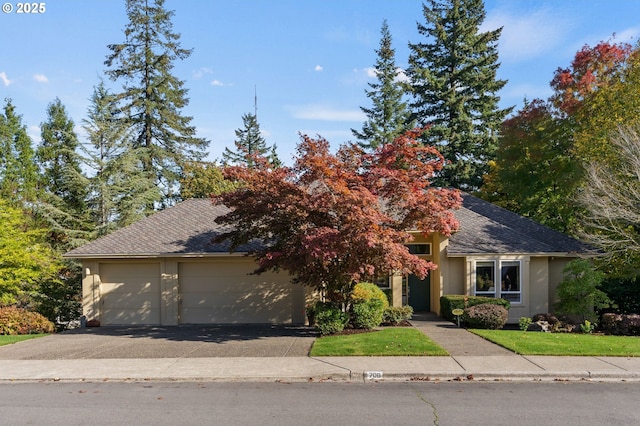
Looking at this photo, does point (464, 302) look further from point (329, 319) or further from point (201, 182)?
point (201, 182)

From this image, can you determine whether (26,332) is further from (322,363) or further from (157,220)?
(322,363)

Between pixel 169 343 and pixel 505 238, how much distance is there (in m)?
12.8

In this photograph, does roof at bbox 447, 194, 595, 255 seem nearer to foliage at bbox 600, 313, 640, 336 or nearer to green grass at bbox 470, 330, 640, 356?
foliage at bbox 600, 313, 640, 336

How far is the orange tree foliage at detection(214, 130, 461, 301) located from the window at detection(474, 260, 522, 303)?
14.9 feet

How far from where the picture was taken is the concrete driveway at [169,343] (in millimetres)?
11752

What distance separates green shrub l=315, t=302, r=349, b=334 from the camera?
1377cm

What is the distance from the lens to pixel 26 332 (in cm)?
1623

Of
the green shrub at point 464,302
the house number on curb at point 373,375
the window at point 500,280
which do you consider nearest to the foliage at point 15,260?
the house number on curb at point 373,375

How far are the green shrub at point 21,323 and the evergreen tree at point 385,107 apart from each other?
32483mm

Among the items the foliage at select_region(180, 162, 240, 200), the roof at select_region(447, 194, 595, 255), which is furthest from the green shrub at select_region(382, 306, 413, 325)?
the foliage at select_region(180, 162, 240, 200)

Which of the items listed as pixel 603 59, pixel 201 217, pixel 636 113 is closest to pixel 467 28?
pixel 603 59

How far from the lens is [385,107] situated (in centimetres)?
4378

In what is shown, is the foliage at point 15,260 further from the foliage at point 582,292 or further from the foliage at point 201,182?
the foliage at point 582,292

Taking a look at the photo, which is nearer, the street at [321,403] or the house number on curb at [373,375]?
the street at [321,403]
